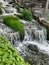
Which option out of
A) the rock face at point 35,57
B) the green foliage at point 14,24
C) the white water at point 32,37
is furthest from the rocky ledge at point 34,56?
the green foliage at point 14,24

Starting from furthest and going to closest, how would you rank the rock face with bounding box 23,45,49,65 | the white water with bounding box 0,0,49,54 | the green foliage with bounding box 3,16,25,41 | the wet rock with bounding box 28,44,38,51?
the green foliage with bounding box 3,16,25,41 → the white water with bounding box 0,0,49,54 → the wet rock with bounding box 28,44,38,51 → the rock face with bounding box 23,45,49,65

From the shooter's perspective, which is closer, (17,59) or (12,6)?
(17,59)

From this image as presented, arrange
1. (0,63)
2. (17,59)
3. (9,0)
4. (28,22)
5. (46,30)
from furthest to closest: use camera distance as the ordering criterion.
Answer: (9,0) → (28,22) → (46,30) → (17,59) → (0,63)

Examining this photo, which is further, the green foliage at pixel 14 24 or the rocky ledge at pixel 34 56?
the green foliage at pixel 14 24

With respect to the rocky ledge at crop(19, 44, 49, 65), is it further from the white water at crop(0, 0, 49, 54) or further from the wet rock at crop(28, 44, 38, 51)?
the white water at crop(0, 0, 49, 54)

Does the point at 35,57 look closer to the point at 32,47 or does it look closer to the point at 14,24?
the point at 32,47

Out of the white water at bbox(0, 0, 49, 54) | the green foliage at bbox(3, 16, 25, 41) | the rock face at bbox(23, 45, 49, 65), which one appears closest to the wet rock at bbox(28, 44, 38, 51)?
the rock face at bbox(23, 45, 49, 65)

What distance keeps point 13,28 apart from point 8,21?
86 centimetres

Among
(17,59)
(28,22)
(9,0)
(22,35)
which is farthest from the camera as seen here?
(9,0)

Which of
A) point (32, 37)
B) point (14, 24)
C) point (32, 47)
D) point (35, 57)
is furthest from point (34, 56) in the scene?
point (14, 24)

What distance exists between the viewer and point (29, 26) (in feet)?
49.8

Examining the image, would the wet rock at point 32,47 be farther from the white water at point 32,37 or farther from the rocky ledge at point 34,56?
the white water at point 32,37

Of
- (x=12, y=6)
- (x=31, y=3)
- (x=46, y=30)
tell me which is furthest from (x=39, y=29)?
(x=31, y=3)

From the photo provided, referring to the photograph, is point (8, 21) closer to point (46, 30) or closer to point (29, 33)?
point (29, 33)
